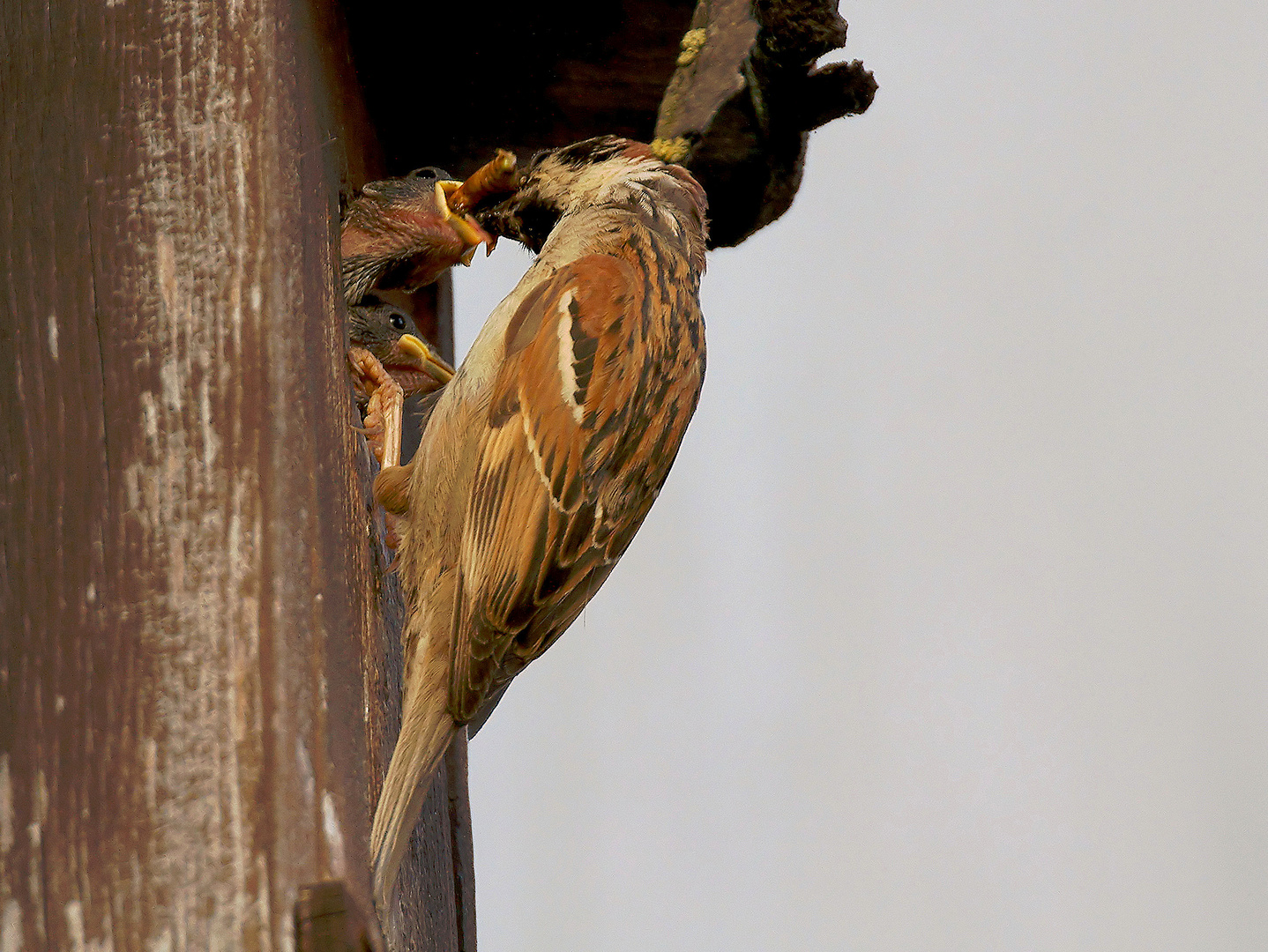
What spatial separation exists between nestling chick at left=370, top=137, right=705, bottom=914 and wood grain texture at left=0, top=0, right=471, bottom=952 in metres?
0.13

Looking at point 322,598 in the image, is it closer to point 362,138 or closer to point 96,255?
point 96,255

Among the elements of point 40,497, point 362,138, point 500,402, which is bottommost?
point 40,497

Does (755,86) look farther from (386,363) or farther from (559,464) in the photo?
(386,363)

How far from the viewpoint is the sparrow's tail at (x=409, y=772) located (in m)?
1.26

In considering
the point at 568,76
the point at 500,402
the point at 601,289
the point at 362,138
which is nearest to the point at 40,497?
the point at 500,402

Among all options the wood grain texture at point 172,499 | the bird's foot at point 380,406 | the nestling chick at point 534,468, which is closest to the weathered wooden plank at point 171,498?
the wood grain texture at point 172,499

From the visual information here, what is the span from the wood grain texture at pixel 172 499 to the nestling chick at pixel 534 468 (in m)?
0.13

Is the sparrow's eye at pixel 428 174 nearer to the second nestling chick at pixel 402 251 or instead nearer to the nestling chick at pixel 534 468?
the second nestling chick at pixel 402 251

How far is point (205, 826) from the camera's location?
3.72ft

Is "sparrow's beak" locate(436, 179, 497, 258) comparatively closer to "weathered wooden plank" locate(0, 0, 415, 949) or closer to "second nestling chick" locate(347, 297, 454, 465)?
"second nestling chick" locate(347, 297, 454, 465)

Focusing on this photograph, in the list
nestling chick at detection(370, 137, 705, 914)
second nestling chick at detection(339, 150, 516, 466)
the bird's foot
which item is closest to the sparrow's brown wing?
nestling chick at detection(370, 137, 705, 914)

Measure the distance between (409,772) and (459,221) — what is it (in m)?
0.95

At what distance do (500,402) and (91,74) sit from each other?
22.9 inches

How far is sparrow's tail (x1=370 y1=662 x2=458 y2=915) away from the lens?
126cm
